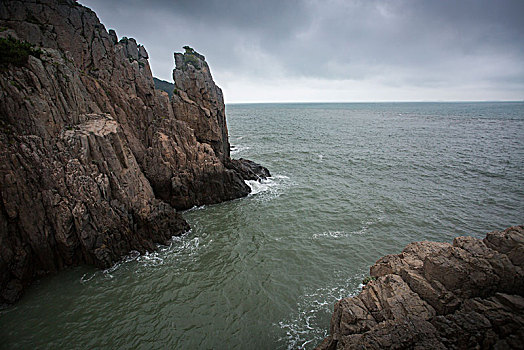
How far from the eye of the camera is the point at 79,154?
753 inches

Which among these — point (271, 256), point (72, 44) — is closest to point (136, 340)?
point (271, 256)

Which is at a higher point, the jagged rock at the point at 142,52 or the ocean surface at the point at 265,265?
the jagged rock at the point at 142,52

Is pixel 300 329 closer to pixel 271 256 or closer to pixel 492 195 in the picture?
pixel 271 256

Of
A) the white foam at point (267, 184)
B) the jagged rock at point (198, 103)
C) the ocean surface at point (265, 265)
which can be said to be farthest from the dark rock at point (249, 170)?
the jagged rock at point (198, 103)

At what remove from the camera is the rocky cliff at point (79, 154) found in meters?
16.9

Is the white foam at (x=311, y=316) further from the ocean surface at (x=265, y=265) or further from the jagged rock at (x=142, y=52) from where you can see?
the jagged rock at (x=142, y=52)

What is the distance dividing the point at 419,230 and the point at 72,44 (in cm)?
3872

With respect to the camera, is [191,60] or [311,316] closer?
[311,316]

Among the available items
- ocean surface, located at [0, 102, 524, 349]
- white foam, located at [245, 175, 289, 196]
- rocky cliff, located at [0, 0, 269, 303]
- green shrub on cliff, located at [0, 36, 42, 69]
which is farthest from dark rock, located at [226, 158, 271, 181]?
green shrub on cliff, located at [0, 36, 42, 69]

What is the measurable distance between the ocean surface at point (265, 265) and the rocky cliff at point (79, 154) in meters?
1.96

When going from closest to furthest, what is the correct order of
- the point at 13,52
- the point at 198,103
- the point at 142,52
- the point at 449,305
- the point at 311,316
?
1. the point at 449,305
2. the point at 311,316
3. the point at 13,52
4. the point at 198,103
5. the point at 142,52

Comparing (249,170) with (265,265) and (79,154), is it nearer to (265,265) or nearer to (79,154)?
(265,265)

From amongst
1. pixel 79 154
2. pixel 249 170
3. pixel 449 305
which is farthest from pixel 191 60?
pixel 449 305

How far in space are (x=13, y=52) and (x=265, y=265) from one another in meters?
23.6
